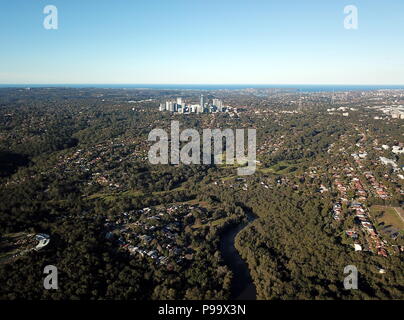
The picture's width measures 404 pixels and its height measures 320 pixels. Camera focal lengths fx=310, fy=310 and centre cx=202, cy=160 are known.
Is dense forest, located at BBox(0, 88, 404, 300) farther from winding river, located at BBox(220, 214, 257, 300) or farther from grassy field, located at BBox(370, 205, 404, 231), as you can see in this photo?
grassy field, located at BBox(370, 205, 404, 231)

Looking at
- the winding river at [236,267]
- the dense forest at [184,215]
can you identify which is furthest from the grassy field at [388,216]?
the winding river at [236,267]

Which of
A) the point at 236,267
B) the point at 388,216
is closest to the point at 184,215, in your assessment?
the point at 236,267

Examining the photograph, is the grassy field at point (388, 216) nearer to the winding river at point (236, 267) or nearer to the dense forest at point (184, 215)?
the dense forest at point (184, 215)

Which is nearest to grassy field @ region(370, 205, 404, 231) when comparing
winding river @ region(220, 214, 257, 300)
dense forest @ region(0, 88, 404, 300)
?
dense forest @ region(0, 88, 404, 300)

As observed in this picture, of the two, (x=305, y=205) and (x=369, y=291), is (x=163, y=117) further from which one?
(x=369, y=291)

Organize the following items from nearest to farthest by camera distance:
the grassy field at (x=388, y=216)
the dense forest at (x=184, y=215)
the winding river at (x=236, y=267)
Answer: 1. the dense forest at (x=184, y=215)
2. the winding river at (x=236, y=267)
3. the grassy field at (x=388, y=216)

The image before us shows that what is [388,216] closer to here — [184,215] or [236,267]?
[236,267]
